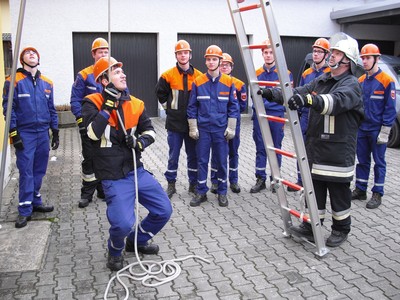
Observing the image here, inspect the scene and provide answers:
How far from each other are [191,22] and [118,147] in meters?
10.4

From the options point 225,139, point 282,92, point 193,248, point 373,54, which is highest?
point 373,54

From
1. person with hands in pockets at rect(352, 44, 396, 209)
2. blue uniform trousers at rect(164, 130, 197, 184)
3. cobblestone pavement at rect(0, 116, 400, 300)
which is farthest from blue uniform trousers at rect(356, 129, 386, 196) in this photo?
blue uniform trousers at rect(164, 130, 197, 184)

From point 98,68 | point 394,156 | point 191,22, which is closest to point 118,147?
point 98,68

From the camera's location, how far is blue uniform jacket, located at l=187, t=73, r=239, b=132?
611cm

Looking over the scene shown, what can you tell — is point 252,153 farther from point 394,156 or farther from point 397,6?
point 397,6

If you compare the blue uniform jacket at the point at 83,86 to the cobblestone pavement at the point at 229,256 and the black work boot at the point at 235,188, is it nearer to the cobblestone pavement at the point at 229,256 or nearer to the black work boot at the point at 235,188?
the cobblestone pavement at the point at 229,256

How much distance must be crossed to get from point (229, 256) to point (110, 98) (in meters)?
2.01

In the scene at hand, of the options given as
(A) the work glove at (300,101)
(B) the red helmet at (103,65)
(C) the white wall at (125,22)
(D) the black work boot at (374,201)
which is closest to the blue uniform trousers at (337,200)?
(A) the work glove at (300,101)

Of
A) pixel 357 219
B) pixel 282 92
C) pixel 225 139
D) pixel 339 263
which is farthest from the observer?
pixel 225 139

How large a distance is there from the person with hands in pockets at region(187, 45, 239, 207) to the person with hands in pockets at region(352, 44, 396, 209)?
1791 mm

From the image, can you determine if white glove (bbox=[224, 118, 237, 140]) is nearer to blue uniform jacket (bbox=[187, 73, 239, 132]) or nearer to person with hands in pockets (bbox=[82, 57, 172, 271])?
blue uniform jacket (bbox=[187, 73, 239, 132])

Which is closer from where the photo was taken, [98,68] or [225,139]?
[98,68]

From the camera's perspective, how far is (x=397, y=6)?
1311 cm

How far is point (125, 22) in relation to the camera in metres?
13.2
